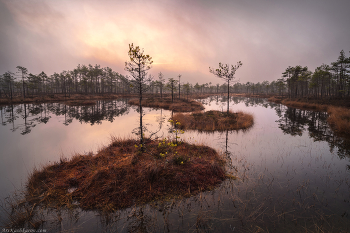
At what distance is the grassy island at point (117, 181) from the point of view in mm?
5348

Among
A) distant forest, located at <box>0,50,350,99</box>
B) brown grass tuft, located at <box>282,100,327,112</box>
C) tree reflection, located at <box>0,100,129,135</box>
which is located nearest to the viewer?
tree reflection, located at <box>0,100,129,135</box>

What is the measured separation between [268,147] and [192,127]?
7.84 meters

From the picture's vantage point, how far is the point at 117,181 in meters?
6.04

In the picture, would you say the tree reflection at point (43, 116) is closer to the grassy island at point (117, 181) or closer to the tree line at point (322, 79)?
the grassy island at point (117, 181)

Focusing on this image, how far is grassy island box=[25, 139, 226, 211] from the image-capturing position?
5.35m

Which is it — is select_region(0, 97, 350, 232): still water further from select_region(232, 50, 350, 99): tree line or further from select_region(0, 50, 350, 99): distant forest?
select_region(232, 50, 350, 99): tree line

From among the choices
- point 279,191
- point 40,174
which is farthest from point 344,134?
point 40,174

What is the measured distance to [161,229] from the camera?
429 centimetres

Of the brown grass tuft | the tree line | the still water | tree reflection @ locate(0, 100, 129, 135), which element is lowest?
the still water

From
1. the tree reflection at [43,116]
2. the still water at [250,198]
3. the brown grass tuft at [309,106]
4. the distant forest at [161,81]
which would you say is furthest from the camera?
the distant forest at [161,81]

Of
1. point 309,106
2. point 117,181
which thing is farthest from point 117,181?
point 309,106

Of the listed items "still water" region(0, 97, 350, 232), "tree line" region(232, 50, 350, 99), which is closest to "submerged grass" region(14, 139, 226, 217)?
"still water" region(0, 97, 350, 232)

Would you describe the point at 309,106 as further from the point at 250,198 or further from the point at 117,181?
the point at 117,181

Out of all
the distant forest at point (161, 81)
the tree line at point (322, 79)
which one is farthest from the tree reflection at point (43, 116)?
the tree line at point (322, 79)
